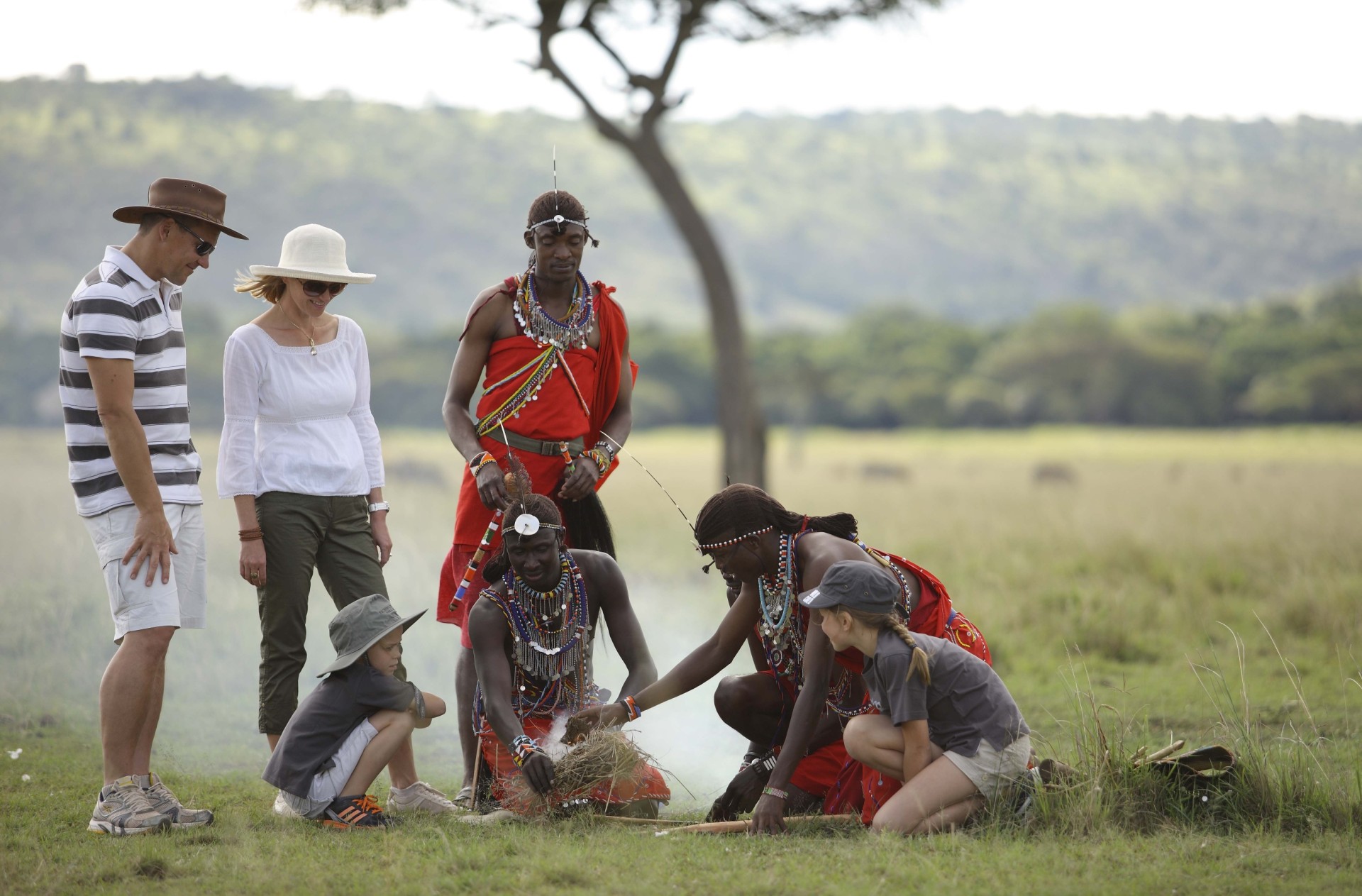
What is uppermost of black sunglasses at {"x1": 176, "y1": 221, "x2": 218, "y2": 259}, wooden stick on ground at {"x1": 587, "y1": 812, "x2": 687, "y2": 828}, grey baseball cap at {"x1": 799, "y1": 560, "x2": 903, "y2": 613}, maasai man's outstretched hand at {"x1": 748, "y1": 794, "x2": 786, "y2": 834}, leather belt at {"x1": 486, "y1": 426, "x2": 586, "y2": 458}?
black sunglasses at {"x1": 176, "y1": 221, "x2": 218, "y2": 259}

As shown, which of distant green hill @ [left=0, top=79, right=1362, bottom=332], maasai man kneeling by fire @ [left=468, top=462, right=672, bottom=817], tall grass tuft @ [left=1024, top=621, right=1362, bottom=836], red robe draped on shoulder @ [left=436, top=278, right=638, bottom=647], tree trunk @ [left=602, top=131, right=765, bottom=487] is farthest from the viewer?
distant green hill @ [left=0, top=79, right=1362, bottom=332]

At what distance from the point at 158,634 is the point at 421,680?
4.54m

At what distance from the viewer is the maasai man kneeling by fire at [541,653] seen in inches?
194

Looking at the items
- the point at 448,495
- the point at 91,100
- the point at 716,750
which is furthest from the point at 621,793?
the point at 91,100

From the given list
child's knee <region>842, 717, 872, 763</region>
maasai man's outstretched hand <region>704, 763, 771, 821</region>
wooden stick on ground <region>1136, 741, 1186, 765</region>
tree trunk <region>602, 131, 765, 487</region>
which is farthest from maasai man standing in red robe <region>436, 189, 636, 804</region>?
tree trunk <region>602, 131, 765, 487</region>

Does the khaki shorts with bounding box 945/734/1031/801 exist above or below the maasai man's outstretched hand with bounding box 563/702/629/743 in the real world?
below

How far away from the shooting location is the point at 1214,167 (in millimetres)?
192000

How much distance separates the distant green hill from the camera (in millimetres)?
104750

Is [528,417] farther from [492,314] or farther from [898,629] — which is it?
[898,629]

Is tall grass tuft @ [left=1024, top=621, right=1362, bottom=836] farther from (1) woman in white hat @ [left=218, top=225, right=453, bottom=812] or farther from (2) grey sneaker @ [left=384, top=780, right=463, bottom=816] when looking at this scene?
(1) woman in white hat @ [left=218, top=225, right=453, bottom=812]

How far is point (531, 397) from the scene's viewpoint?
5.58m

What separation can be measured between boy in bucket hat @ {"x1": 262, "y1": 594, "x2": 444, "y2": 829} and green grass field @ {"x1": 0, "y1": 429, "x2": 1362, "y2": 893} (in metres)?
0.18

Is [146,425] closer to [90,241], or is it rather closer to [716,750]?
[716,750]

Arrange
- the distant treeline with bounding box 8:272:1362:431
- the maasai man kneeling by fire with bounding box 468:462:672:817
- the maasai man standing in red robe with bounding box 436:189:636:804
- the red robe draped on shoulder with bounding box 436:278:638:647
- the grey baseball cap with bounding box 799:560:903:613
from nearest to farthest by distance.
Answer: the grey baseball cap with bounding box 799:560:903:613, the maasai man kneeling by fire with bounding box 468:462:672:817, the maasai man standing in red robe with bounding box 436:189:636:804, the red robe draped on shoulder with bounding box 436:278:638:647, the distant treeline with bounding box 8:272:1362:431
